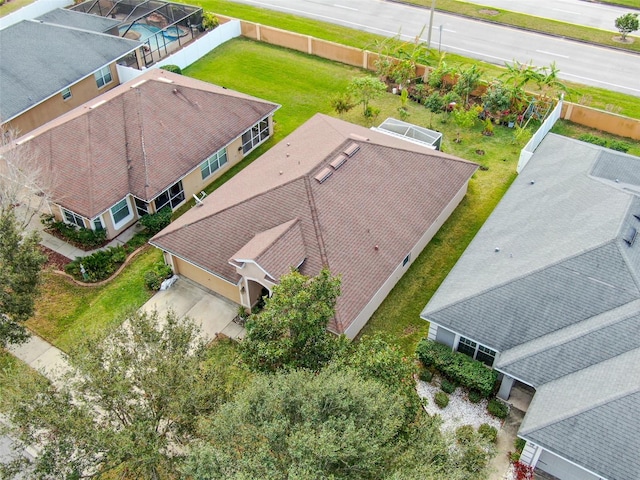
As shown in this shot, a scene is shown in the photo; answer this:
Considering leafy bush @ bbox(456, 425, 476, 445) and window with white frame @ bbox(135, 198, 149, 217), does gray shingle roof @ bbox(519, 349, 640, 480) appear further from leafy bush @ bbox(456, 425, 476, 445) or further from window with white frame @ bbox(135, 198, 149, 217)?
window with white frame @ bbox(135, 198, 149, 217)

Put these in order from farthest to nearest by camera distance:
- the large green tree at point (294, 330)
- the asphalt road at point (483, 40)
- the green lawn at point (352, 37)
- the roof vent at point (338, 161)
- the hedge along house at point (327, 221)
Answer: the asphalt road at point (483, 40) < the green lawn at point (352, 37) < the roof vent at point (338, 161) < the hedge along house at point (327, 221) < the large green tree at point (294, 330)

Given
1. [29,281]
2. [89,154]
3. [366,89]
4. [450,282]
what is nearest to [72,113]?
[89,154]

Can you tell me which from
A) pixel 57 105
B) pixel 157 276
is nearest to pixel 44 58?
pixel 57 105

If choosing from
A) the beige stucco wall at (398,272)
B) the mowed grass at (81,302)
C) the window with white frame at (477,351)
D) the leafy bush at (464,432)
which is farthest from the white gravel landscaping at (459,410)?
the mowed grass at (81,302)

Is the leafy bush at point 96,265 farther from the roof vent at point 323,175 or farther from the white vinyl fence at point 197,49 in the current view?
the white vinyl fence at point 197,49

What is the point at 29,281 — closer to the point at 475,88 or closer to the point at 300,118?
the point at 300,118

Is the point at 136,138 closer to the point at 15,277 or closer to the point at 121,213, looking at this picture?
the point at 121,213
